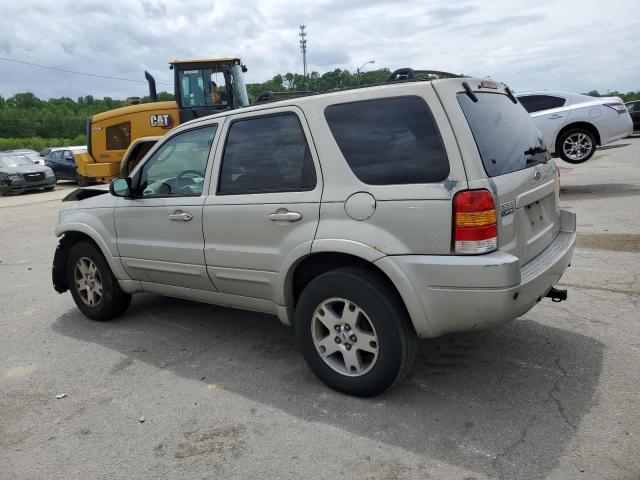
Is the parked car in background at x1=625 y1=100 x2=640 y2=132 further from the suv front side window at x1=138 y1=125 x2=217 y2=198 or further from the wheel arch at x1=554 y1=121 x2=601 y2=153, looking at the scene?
the suv front side window at x1=138 y1=125 x2=217 y2=198

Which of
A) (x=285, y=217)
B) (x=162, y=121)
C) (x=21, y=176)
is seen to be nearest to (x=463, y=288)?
(x=285, y=217)

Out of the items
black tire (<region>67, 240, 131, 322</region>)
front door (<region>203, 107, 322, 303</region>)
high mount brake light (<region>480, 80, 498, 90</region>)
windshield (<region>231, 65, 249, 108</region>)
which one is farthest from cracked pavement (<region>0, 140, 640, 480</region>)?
windshield (<region>231, 65, 249, 108</region>)

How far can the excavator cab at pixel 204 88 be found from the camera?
11938 millimetres

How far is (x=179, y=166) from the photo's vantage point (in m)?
4.17

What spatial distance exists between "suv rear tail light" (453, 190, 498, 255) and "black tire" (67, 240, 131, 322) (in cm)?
328

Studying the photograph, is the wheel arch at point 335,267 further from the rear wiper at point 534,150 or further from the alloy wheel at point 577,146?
the alloy wheel at point 577,146

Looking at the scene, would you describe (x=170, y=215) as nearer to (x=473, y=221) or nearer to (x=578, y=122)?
(x=473, y=221)

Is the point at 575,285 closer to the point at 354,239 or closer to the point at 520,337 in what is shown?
the point at 520,337

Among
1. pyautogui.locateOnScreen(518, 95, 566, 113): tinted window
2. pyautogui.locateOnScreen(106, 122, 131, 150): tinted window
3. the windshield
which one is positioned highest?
the windshield

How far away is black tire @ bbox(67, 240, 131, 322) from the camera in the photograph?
4.75 m

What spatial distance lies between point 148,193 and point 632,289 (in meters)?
4.33

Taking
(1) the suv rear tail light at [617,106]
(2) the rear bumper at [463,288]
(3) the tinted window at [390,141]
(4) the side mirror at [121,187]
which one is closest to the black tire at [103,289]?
(4) the side mirror at [121,187]

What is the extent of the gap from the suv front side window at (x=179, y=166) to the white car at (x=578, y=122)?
8.96m

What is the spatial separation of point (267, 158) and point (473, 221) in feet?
4.88
